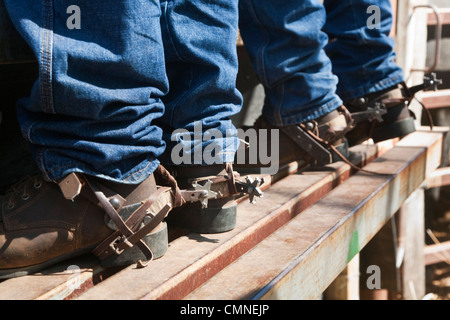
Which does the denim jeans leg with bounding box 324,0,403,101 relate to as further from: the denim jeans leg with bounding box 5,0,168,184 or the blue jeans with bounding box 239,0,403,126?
the denim jeans leg with bounding box 5,0,168,184

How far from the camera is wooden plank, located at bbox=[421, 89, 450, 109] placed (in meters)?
3.98

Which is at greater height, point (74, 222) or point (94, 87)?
point (94, 87)

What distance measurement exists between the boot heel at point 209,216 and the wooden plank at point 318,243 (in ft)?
0.33

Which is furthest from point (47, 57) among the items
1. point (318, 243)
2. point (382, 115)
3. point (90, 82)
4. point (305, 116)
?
point (382, 115)

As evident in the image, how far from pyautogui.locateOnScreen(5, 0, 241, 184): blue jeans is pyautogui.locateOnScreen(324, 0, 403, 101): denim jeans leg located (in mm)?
1218

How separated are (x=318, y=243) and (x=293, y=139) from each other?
0.62 metres

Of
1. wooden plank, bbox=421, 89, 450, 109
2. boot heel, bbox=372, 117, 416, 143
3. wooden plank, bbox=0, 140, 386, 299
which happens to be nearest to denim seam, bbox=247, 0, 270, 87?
wooden plank, bbox=0, 140, 386, 299

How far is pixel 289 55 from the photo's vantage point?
1779 mm

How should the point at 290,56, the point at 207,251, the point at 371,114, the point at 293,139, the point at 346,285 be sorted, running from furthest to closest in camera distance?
the point at 346,285, the point at 371,114, the point at 293,139, the point at 290,56, the point at 207,251

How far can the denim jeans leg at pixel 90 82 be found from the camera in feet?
3.30

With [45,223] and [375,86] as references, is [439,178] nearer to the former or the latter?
[375,86]
